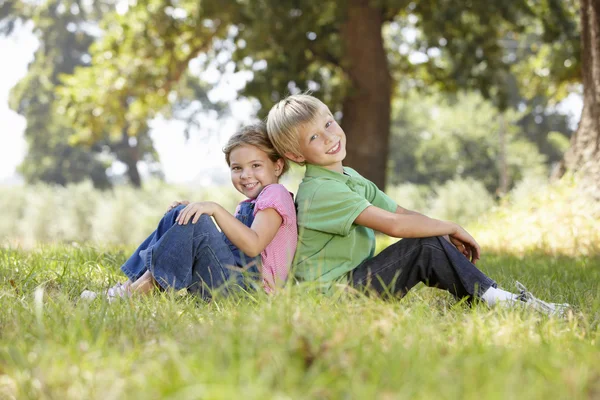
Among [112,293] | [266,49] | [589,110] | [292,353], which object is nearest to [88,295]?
[112,293]

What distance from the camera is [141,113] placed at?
13.1 meters

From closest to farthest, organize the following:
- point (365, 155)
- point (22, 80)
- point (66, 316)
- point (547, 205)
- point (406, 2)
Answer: point (66, 316), point (547, 205), point (406, 2), point (365, 155), point (22, 80)

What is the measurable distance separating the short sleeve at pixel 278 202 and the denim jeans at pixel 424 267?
45 cm

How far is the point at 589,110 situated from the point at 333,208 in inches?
192

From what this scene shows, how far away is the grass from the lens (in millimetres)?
1502

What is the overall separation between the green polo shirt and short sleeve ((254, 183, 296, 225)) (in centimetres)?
5

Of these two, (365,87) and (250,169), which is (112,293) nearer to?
(250,169)

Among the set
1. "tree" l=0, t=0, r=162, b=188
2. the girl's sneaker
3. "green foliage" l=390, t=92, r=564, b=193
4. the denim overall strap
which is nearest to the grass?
the girl's sneaker

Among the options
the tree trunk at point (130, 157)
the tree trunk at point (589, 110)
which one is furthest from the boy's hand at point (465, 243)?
the tree trunk at point (130, 157)

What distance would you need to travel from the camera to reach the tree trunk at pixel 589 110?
6547 millimetres

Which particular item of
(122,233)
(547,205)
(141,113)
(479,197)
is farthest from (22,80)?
(547,205)

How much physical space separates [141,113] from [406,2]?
257 inches

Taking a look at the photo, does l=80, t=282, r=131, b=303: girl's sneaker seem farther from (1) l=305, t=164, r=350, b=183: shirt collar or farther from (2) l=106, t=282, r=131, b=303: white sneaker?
(1) l=305, t=164, r=350, b=183: shirt collar

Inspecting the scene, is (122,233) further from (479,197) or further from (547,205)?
(547,205)
